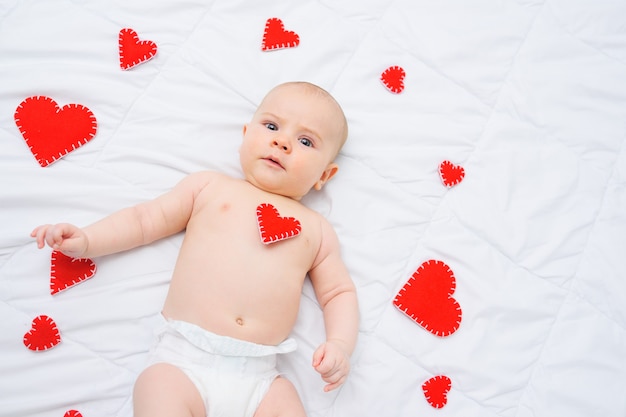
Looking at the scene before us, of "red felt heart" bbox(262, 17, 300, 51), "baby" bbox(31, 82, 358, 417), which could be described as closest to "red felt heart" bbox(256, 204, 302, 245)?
"baby" bbox(31, 82, 358, 417)

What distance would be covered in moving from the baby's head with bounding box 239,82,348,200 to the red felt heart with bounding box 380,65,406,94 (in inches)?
7.9

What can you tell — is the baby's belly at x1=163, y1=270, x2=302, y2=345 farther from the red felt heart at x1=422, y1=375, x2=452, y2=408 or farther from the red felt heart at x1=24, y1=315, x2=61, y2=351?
the red felt heart at x1=422, y1=375, x2=452, y2=408

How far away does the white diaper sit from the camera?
1.15 meters

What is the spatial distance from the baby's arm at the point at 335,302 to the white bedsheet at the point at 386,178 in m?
0.04

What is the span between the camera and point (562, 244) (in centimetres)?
142

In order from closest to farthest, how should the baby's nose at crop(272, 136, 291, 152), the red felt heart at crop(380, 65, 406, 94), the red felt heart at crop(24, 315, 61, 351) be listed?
the red felt heart at crop(24, 315, 61, 351) → the baby's nose at crop(272, 136, 291, 152) → the red felt heart at crop(380, 65, 406, 94)

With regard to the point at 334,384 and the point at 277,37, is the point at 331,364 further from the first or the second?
the point at 277,37

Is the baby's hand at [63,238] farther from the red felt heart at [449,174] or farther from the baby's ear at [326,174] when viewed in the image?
the red felt heart at [449,174]

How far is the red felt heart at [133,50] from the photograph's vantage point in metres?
1.40

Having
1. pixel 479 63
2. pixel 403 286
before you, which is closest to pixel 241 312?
pixel 403 286

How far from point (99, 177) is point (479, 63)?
1.00 m

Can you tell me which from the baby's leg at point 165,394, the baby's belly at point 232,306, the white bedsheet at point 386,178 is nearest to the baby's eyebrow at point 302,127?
the white bedsheet at point 386,178

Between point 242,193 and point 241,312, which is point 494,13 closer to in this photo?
point 242,193

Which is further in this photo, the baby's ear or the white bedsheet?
the baby's ear
